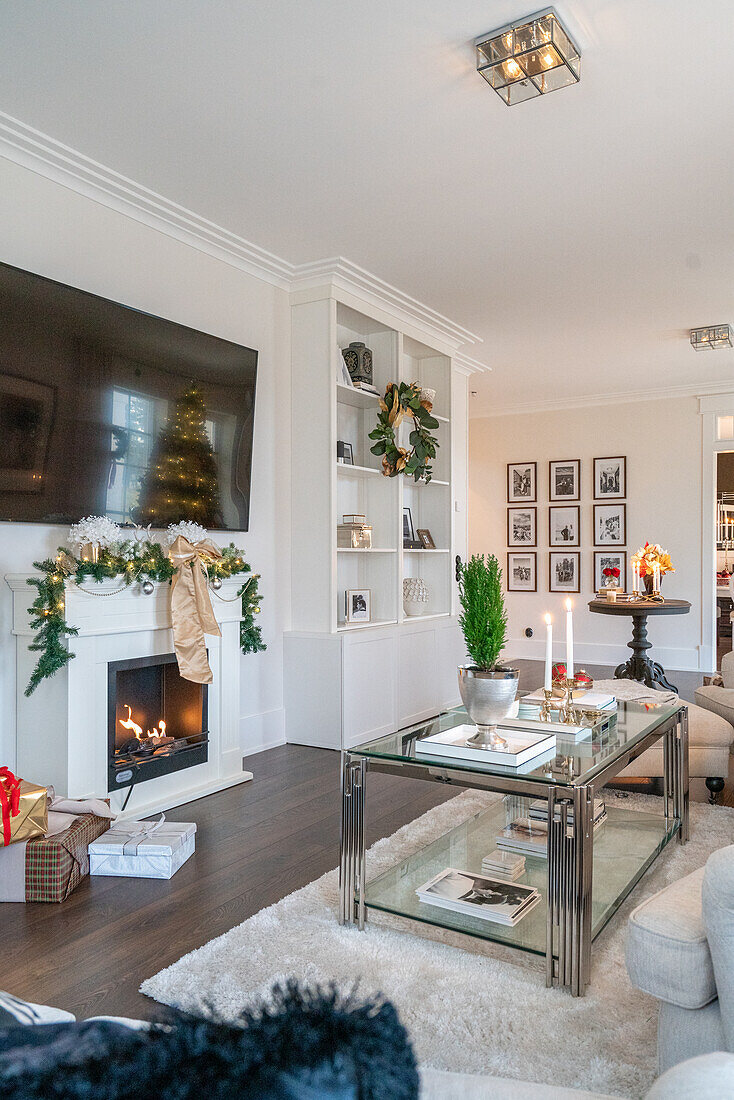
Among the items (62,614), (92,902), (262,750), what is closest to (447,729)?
(92,902)

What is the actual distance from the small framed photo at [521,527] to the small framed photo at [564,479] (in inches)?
12.2

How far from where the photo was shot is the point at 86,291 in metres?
3.48

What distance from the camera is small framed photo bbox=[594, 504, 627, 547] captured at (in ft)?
26.7

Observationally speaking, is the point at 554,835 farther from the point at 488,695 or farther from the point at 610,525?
the point at 610,525

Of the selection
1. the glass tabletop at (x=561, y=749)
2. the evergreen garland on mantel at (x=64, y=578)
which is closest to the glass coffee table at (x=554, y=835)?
the glass tabletop at (x=561, y=749)

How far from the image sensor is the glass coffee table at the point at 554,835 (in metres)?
1.96

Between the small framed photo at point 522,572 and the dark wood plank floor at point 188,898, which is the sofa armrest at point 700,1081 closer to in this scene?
the dark wood plank floor at point 188,898

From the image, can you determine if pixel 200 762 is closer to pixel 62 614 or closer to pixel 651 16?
pixel 62 614

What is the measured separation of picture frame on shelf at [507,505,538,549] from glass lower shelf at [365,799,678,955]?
5.77 m

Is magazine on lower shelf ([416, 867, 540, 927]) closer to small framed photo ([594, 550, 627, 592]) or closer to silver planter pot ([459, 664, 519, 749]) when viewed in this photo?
silver planter pot ([459, 664, 519, 749])

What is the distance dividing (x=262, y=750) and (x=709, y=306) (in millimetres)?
4184

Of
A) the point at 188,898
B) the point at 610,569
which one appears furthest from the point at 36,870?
the point at 610,569

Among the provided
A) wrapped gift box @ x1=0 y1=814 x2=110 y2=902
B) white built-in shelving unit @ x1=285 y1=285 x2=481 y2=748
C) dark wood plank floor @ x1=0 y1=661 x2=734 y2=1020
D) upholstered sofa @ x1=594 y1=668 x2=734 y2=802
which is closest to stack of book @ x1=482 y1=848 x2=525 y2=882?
dark wood plank floor @ x1=0 y1=661 x2=734 y2=1020

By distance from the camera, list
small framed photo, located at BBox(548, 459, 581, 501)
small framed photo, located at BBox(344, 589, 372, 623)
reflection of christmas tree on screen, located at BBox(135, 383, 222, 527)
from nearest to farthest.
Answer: reflection of christmas tree on screen, located at BBox(135, 383, 222, 527)
small framed photo, located at BBox(344, 589, 372, 623)
small framed photo, located at BBox(548, 459, 581, 501)
